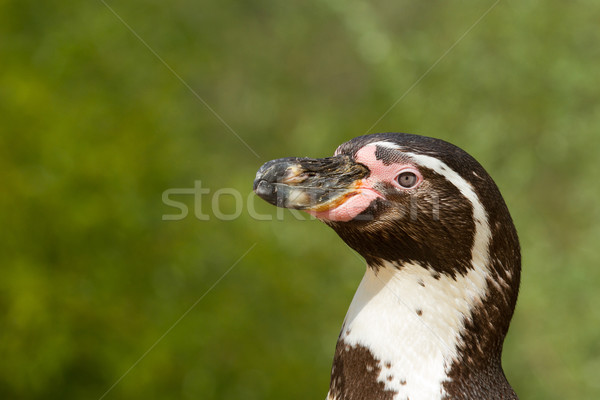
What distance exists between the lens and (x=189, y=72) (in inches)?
238

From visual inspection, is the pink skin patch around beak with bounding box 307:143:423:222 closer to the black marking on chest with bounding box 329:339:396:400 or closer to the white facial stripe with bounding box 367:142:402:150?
the white facial stripe with bounding box 367:142:402:150

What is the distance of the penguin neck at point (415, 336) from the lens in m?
1.87

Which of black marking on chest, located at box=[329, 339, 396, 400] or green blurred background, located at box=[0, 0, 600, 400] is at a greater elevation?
green blurred background, located at box=[0, 0, 600, 400]

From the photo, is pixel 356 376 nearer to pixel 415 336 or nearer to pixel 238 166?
pixel 415 336

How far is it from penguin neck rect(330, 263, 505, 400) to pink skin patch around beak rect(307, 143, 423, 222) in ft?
0.68

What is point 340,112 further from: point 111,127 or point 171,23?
point 111,127

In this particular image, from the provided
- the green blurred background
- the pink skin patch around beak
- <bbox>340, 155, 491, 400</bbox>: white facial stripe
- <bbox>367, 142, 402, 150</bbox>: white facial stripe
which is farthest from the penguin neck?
the green blurred background

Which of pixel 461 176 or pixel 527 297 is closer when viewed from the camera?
pixel 461 176

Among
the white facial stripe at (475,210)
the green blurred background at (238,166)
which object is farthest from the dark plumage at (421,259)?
the green blurred background at (238,166)

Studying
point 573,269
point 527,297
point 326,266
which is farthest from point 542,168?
point 326,266

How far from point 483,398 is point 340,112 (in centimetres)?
542

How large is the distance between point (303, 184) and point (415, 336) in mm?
503

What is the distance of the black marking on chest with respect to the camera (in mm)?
1886

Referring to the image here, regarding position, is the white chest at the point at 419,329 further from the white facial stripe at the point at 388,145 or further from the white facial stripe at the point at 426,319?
the white facial stripe at the point at 388,145
